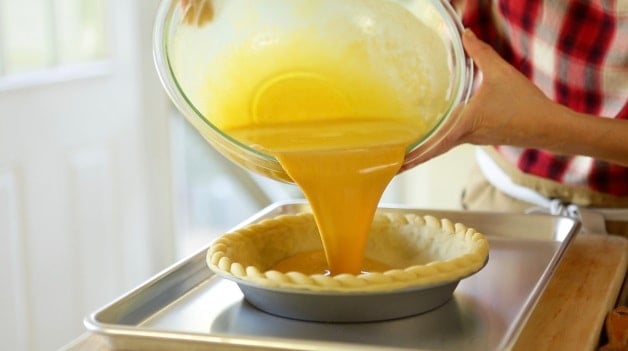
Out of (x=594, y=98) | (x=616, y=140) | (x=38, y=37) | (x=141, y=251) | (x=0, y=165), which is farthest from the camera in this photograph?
(x=141, y=251)

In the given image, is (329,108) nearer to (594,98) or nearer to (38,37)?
(594,98)

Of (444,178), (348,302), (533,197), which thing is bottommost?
(444,178)

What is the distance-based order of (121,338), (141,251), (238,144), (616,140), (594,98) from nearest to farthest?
(121,338), (238,144), (616,140), (594,98), (141,251)

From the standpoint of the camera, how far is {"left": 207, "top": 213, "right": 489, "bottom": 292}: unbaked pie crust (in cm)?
84

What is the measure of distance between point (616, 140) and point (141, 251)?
4.87 ft

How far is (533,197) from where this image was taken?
138cm

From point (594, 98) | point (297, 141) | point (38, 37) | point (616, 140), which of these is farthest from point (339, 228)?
point (38, 37)

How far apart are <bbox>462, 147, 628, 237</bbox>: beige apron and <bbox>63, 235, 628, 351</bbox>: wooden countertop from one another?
99 mm

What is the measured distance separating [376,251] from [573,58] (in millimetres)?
420

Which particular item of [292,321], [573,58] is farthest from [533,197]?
[292,321]

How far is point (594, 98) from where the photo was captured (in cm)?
130

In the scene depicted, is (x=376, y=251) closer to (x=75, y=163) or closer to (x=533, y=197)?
(x=533, y=197)

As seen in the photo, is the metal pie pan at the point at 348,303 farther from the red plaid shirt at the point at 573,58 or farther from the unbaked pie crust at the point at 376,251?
the red plaid shirt at the point at 573,58

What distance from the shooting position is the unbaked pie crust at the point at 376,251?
0.84 meters
